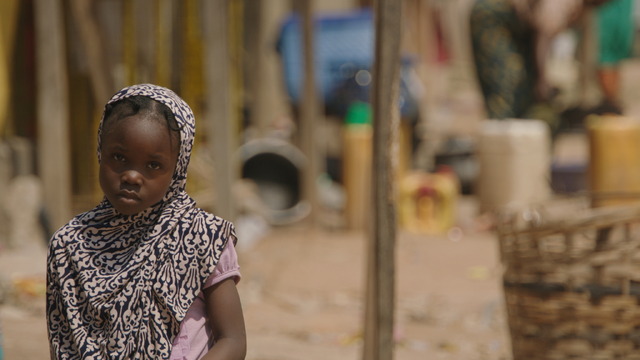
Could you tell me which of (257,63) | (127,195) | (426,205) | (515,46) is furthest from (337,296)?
(257,63)

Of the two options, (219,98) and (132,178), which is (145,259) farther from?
(219,98)

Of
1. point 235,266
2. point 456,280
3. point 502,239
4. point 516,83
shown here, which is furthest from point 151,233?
point 516,83

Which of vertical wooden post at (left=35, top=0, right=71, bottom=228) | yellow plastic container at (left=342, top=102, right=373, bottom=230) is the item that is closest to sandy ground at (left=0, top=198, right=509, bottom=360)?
yellow plastic container at (left=342, top=102, right=373, bottom=230)

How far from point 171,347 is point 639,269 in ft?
6.11

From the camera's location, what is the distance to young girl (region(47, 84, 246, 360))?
2223 millimetres

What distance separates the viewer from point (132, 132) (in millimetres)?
2209

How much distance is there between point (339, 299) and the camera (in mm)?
6422

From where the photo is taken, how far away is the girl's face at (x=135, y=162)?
2.21 meters

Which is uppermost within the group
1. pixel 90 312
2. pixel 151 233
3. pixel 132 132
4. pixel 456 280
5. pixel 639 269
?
pixel 132 132

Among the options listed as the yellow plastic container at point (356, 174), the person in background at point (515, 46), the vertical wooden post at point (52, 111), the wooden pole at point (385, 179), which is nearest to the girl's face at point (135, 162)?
the wooden pole at point (385, 179)

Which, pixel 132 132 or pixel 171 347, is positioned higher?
pixel 132 132

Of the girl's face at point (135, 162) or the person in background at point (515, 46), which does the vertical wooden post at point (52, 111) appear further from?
the person in background at point (515, 46)

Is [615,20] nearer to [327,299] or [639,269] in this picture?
[327,299]

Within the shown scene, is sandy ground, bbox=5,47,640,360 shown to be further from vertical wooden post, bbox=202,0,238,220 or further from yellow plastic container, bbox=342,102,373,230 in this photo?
vertical wooden post, bbox=202,0,238,220
